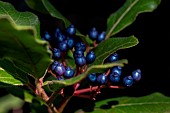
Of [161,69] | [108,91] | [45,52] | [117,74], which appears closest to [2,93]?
[108,91]

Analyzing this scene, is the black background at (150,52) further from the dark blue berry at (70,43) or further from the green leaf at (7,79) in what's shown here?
the green leaf at (7,79)

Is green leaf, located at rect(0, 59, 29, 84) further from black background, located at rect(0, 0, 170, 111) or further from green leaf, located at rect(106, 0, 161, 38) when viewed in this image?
black background, located at rect(0, 0, 170, 111)

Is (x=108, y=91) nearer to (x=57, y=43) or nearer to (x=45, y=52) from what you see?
(x=57, y=43)

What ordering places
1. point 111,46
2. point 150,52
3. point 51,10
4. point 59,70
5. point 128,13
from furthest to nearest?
point 150,52, point 128,13, point 51,10, point 111,46, point 59,70

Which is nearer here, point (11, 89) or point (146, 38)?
point (11, 89)

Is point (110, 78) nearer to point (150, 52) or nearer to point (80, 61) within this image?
point (80, 61)

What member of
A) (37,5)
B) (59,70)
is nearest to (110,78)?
(59,70)

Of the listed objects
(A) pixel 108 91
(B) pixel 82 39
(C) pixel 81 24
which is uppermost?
(C) pixel 81 24
